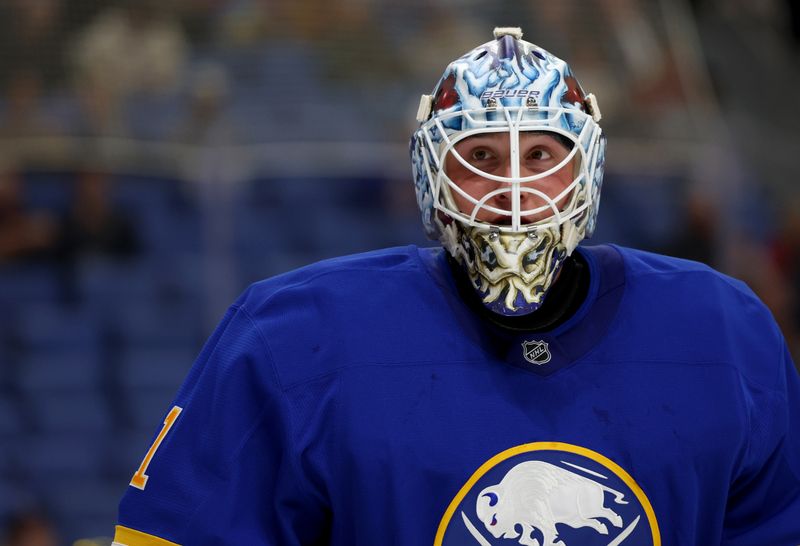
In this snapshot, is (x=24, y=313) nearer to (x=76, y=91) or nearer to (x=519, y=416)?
(x=76, y=91)

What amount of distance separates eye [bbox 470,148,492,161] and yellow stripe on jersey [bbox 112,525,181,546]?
631 mm

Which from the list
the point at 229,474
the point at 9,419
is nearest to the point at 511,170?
the point at 229,474

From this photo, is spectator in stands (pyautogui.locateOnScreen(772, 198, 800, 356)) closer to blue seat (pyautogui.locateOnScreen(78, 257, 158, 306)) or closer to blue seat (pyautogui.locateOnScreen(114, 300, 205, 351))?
blue seat (pyautogui.locateOnScreen(114, 300, 205, 351))

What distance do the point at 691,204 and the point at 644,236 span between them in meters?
0.23

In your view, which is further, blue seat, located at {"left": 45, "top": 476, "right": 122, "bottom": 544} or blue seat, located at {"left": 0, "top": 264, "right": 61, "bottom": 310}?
blue seat, located at {"left": 0, "top": 264, "right": 61, "bottom": 310}

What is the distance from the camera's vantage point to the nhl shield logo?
1.67m

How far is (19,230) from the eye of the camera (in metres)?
Answer: 4.71

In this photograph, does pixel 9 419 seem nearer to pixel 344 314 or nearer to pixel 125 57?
pixel 125 57

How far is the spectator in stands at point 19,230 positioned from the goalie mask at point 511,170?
10.6ft

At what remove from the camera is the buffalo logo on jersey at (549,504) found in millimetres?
1578

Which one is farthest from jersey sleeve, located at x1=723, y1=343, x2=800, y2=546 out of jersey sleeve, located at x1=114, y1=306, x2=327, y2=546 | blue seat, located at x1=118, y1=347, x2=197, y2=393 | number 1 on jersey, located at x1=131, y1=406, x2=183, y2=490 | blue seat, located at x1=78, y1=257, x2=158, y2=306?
blue seat, located at x1=78, y1=257, x2=158, y2=306

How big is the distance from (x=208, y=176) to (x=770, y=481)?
3431mm

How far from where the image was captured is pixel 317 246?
5.02m

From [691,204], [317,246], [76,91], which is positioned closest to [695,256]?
[691,204]
